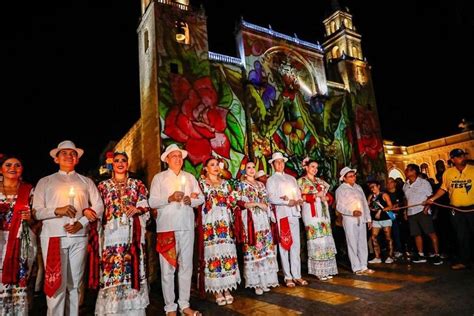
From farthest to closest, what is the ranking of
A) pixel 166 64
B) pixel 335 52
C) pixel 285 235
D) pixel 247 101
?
1. pixel 335 52
2. pixel 247 101
3. pixel 166 64
4. pixel 285 235

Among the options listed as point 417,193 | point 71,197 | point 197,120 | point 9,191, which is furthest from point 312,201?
point 197,120

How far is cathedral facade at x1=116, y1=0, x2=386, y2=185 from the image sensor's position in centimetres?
1598

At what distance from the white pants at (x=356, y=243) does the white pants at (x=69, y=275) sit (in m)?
3.92

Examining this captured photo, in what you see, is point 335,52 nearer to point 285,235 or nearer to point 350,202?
point 350,202

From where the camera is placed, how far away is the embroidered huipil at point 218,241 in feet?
12.5

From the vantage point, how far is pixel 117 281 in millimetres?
3109

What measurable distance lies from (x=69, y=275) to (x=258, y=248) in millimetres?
2294

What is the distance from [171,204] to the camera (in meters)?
3.51

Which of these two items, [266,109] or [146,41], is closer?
[146,41]

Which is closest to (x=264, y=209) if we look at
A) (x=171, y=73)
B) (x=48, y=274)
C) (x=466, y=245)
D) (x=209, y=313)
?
(x=209, y=313)

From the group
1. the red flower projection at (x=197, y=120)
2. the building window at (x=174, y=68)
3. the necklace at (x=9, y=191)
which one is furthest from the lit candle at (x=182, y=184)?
the building window at (x=174, y=68)

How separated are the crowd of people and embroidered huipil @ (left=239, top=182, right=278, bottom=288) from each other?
0.04 feet

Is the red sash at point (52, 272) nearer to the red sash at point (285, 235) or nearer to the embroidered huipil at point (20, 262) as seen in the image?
the embroidered huipil at point (20, 262)

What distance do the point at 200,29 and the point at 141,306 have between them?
1742 cm
